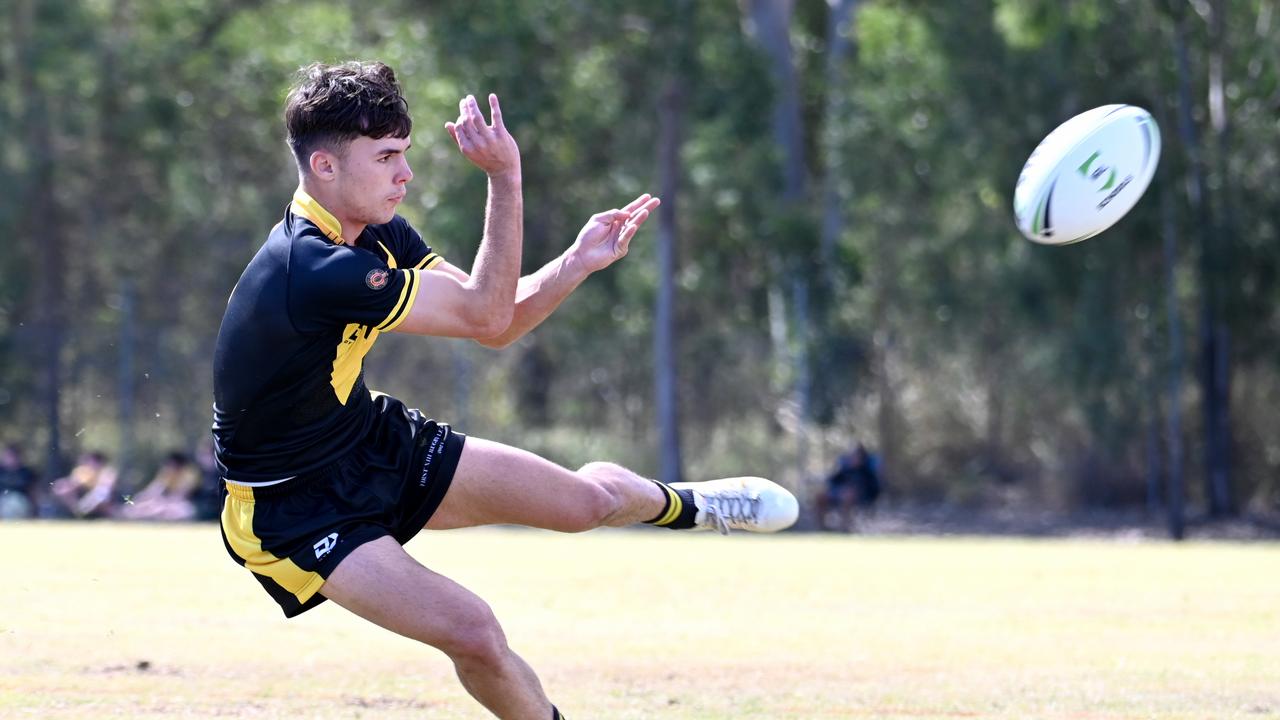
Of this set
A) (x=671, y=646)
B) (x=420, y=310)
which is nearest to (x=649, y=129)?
(x=671, y=646)

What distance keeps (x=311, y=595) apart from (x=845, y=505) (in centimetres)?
1753

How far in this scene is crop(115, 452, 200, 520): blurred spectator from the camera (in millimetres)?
22938

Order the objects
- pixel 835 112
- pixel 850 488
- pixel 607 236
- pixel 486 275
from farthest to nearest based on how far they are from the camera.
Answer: pixel 835 112
pixel 850 488
pixel 607 236
pixel 486 275

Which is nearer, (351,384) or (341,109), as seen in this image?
(341,109)

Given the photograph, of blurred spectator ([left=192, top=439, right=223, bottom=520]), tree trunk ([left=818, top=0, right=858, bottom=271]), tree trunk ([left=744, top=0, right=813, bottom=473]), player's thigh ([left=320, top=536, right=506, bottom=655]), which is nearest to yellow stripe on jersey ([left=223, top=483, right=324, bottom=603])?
player's thigh ([left=320, top=536, right=506, bottom=655])

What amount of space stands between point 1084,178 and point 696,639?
3.37 m

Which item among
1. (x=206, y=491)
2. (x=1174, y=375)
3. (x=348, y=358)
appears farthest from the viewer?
(x=206, y=491)

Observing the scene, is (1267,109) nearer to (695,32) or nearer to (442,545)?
(695,32)

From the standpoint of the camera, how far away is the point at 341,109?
5.36 meters

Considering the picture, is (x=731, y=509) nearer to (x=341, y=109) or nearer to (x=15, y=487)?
(x=341, y=109)

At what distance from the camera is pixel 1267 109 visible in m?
23.4

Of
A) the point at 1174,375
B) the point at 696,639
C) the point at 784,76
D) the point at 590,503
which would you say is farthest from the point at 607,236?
the point at 784,76

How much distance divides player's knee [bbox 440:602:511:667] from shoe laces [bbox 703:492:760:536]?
49.1 inches

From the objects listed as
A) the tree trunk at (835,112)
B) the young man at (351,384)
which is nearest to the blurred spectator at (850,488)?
the tree trunk at (835,112)
